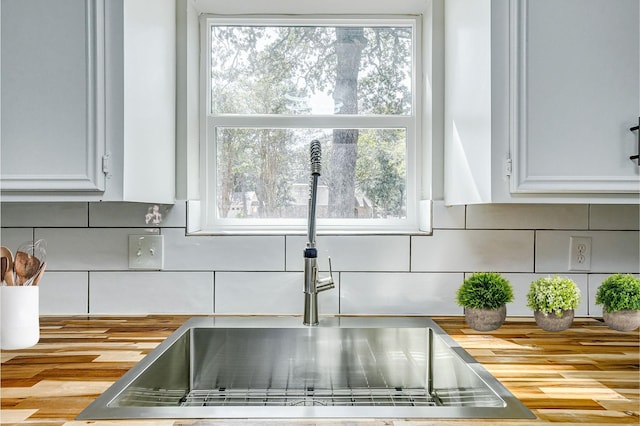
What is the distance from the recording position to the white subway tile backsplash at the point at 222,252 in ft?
5.01

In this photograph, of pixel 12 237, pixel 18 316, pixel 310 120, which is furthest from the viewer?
pixel 310 120

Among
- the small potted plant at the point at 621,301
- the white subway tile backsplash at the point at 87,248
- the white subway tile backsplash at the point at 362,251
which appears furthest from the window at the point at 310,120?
the small potted plant at the point at 621,301

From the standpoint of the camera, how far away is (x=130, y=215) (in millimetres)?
1521

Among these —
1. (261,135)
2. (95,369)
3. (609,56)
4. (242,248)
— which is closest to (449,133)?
(609,56)

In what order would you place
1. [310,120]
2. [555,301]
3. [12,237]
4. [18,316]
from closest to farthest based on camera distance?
[18,316]
[555,301]
[12,237]
[310,120]

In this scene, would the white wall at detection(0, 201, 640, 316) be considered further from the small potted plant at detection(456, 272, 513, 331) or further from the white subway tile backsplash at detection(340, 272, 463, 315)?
the small potted plant at detection(456, 272, 513, 331)

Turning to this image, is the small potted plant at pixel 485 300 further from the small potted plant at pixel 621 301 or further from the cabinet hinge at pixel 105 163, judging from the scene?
the cabinet hinge at pixel 105 163

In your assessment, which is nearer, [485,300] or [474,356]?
[474,356]

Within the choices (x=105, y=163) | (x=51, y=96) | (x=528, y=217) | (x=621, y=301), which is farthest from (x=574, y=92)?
(x=51, y=96)

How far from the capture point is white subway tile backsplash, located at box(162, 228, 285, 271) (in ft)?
5.01

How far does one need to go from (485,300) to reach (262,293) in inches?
25.9

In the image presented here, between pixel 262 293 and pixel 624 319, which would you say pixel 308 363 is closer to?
pixel 262 293

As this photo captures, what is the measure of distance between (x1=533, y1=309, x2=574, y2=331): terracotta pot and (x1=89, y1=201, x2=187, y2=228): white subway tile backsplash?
1097 millimetres

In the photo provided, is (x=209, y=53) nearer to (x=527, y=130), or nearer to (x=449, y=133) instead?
(x=449, y=133)
